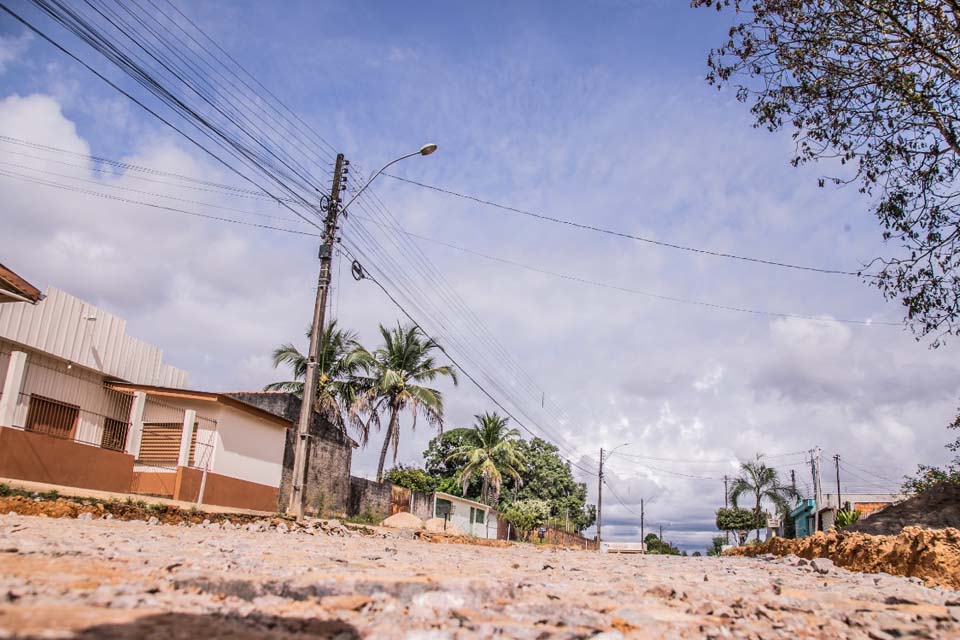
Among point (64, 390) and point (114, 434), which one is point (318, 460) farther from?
point (64, 390)

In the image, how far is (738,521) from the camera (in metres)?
51.0

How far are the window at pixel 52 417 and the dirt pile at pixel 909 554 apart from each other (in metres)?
15.9

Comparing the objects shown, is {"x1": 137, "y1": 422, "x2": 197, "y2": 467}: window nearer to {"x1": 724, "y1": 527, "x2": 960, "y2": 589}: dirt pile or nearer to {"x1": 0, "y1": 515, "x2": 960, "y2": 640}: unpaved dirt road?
{"x1": 0, "y1": 515, "x2": 960, "y2": 640}: unpaved dirt road

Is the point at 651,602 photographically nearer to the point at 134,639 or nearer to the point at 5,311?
the point at 134,639

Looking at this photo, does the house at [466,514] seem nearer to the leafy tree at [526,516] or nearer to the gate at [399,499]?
the leafy tree at [526,516]

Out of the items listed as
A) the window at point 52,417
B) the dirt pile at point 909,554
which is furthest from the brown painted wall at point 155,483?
the dirt pile at point 909,554

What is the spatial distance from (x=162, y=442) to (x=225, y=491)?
6.98 feet

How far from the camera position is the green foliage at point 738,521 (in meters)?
50.7

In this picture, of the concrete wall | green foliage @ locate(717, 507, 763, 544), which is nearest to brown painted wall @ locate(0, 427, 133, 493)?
the concrete wall

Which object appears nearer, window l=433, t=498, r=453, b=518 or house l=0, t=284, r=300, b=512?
house l=0, t=284, r=300, b=512

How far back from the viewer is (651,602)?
13.5 ft

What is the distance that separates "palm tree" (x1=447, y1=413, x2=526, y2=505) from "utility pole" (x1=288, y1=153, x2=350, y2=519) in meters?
29.0

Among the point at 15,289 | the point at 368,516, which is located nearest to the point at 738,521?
the point at 368,516

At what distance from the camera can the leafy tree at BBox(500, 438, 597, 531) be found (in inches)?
2062
